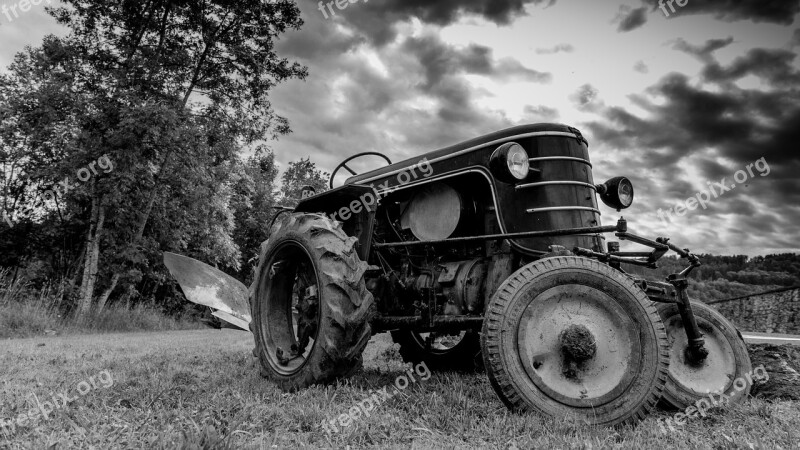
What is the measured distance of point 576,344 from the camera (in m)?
2.25

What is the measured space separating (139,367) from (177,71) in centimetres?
1053

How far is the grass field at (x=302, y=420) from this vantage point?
6.51ft

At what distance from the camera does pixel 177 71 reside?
12.5 m

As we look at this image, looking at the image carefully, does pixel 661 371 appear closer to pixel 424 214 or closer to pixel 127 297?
pixel 424 214

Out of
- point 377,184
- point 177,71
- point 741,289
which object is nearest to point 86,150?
point 177,71

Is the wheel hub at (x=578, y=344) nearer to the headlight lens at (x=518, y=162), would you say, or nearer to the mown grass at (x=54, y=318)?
the headlight lens at (x=518, y=162)

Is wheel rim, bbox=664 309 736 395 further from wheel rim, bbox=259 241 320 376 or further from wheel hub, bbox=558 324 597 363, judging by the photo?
wheel rim, bbox=259 241 320 376

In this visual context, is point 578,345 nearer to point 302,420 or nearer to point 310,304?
point 302,420

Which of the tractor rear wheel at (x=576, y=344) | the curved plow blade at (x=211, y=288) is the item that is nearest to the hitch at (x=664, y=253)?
the tractor rear wheel at (x=576, y=344)

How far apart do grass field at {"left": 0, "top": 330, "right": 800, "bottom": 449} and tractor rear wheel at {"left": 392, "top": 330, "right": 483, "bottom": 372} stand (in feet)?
2.22

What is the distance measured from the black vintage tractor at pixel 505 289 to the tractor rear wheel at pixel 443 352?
1 centimetres

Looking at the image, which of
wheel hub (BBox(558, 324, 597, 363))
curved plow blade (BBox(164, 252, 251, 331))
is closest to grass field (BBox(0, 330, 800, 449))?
wheel hub (BBox(558, 324, 597, 363))

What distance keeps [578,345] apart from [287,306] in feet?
8.50

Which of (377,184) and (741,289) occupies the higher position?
(741,289)
